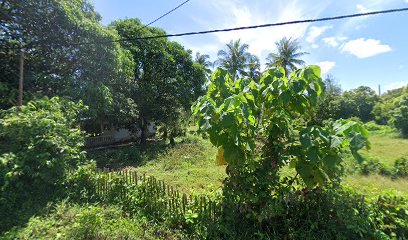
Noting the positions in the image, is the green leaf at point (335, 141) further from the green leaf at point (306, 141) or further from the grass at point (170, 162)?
the grass at point (170, 162)

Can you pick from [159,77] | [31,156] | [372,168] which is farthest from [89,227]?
[159,77]

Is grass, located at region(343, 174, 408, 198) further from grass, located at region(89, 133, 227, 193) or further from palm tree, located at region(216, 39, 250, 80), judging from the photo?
palm tree, located at region(216, 39, 250, 80)

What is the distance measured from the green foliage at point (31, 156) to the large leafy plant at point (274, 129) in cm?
361

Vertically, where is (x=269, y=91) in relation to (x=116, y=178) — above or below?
above

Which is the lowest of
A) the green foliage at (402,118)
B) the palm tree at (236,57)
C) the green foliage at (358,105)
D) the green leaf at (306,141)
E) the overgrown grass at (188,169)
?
the overgrown grass at (188,169)

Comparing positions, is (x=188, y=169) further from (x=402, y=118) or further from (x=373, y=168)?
(x=402, y=118)

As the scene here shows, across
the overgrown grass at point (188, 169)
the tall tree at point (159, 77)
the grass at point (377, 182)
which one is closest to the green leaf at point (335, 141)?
the overgrown grass at point (188, 169)

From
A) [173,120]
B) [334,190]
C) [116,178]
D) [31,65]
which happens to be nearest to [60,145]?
[116,178]

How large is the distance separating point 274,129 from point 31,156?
497 cm

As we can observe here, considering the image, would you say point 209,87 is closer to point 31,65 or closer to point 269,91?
point 269,91

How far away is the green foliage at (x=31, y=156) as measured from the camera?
4961mm

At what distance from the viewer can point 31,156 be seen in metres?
5.14

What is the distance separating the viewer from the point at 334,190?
3.80 m

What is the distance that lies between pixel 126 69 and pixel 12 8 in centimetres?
448
